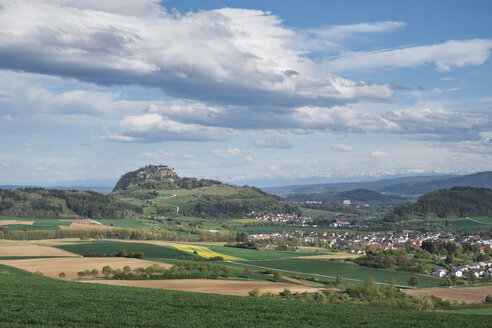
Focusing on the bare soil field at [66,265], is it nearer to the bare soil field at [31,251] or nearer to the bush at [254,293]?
the bare soil field at [31,251]

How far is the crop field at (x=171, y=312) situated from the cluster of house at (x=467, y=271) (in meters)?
56.3

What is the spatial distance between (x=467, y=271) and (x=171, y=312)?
73.1m

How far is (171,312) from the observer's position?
29.6 meters

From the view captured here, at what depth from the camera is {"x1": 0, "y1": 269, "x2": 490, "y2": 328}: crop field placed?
2598 centimetres

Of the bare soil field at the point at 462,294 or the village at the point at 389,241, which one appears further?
the village at the point at 389,241

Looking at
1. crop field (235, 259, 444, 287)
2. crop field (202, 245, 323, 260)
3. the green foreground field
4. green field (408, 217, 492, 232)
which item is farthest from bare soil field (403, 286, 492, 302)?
green field (408, 217, 492, 232)

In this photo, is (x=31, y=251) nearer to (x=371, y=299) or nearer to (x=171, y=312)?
(x=371, y=299)

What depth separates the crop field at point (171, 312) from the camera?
2598cm

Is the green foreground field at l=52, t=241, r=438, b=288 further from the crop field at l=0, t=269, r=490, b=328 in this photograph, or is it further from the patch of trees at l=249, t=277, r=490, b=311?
the crop field at l=0, t=269, r=490, b=328

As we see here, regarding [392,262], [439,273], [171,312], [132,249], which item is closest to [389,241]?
[392,262]

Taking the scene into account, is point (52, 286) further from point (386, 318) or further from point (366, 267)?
point (366, 267)

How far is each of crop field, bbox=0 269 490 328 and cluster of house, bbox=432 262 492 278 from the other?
56340mm

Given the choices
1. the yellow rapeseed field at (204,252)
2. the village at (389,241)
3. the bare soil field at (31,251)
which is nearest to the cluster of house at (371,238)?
the village at (389,241)

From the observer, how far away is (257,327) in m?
25.8
